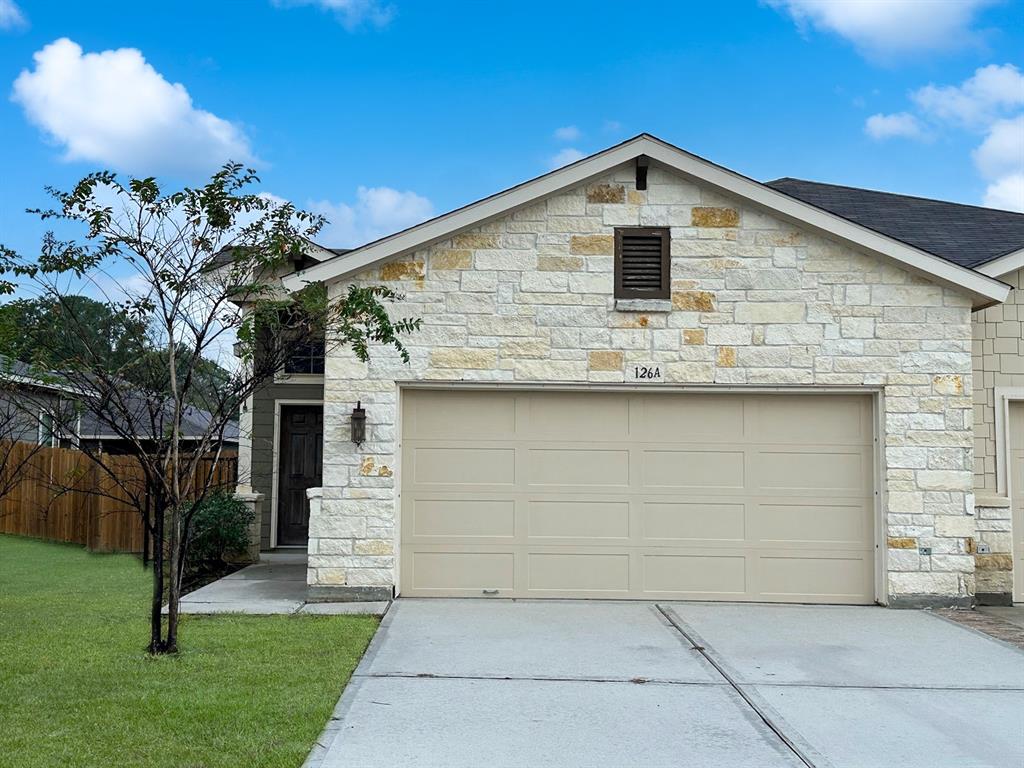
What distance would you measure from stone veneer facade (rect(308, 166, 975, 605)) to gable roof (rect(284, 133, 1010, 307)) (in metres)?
0.18

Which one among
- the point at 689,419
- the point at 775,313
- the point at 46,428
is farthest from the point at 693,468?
the point at 46,428

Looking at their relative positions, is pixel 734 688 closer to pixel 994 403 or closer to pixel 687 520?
pixel 687 520

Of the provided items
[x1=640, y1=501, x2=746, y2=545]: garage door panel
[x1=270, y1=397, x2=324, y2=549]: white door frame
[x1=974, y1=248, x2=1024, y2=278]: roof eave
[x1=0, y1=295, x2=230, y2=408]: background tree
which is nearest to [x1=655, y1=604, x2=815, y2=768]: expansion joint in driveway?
[x1=640, y1=501, x2=746, y2=545]: garage door panel

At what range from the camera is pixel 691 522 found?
31.6 ft

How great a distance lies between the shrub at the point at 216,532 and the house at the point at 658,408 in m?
3.23

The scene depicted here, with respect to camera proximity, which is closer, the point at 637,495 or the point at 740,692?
the point at 740,692

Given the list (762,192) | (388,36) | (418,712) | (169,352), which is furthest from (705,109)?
(418,712)

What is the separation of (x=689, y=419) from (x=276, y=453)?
6.57 meters

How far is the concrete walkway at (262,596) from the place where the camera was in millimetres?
8867

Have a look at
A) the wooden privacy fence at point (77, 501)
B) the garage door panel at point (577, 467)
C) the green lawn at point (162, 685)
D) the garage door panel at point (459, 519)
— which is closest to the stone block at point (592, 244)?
the garage door panel at point (577, 467)

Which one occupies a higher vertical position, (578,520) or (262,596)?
(578,520)

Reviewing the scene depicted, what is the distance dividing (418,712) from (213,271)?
3456 millimetres

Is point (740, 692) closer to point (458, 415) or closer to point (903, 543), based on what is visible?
point (903, 543)

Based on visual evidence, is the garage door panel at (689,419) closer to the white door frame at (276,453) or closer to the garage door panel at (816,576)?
the garage door panel at (816,576)
